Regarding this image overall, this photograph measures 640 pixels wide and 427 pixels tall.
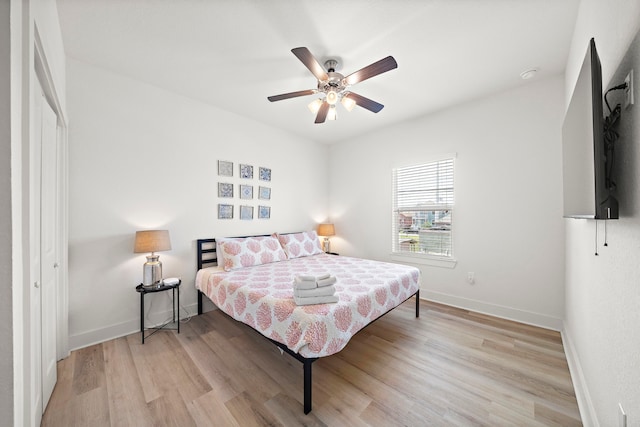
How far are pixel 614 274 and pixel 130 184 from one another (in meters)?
3.85

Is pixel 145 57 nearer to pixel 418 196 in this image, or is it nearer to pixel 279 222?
pixel 279 222

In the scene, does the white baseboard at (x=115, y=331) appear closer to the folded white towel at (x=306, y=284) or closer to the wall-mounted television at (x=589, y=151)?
the folded white towel at (x=306, y=284)

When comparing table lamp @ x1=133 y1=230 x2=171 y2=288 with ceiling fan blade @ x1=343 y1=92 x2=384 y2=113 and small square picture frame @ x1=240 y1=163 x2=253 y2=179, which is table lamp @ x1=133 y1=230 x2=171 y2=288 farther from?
ceiling fan blade @ x1=343 y1=92 x2=384 y2=113

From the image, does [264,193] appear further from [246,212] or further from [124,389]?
[124,389]

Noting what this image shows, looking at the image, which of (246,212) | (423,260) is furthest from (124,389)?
(423,260)

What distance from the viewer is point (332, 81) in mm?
2195

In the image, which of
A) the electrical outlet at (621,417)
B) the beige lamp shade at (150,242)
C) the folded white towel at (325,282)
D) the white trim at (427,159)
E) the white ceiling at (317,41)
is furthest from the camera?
the white trim at (427,159)

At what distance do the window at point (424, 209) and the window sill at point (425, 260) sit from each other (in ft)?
0.20

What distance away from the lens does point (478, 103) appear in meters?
3.09

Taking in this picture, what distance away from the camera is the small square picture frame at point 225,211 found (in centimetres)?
339

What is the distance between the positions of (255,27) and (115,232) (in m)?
2.46

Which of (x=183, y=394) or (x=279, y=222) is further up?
(x=279, y=222)

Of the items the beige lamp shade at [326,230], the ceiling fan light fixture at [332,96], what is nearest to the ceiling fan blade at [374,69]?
the ceiling fan light fixture at [332,96]

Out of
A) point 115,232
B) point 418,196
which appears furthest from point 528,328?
point 115,232
